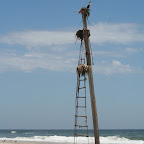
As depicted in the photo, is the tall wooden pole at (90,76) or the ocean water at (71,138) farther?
the ocean water at (71,138)

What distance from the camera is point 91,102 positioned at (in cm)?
898

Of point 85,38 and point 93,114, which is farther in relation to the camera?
point 85,38

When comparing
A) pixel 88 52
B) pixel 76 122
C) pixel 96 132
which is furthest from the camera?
pixel 76 122

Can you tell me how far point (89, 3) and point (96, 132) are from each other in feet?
14.3

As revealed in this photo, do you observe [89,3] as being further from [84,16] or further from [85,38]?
[85,38]

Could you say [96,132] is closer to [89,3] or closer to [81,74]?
[81,74]

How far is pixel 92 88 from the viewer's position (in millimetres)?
9086

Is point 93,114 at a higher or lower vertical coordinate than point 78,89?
lower

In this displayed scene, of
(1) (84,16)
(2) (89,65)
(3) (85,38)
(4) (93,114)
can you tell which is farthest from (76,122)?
(1) (84,16)

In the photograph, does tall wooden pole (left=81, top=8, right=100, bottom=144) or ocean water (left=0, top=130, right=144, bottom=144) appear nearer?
tall wooden pole (left=81, top=8, right=100, bottom=144)

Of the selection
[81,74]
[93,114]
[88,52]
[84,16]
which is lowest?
[93,114]

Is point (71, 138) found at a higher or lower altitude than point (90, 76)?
lower

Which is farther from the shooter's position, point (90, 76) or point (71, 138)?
point (71, 138)

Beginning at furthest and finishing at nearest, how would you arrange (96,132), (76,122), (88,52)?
(76,122) < (88,52) < (96,132)
